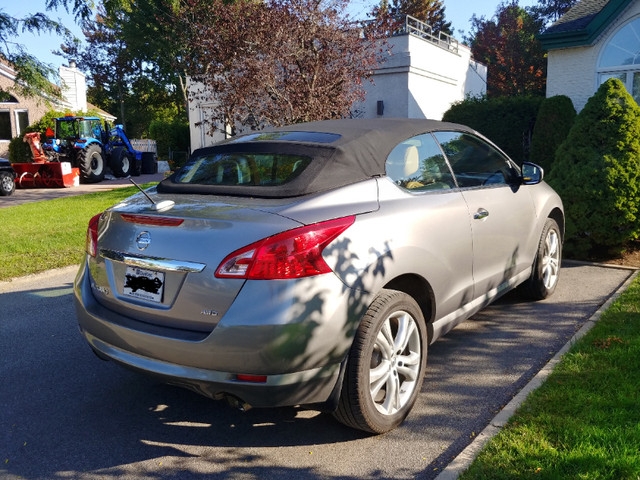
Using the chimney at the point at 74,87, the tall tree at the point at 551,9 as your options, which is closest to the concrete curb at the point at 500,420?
the chimney at the point at 74,87

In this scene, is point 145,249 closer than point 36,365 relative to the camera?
Yes

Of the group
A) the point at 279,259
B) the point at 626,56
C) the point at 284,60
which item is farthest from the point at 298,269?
the point at 626,56

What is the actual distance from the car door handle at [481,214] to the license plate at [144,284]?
2.23m

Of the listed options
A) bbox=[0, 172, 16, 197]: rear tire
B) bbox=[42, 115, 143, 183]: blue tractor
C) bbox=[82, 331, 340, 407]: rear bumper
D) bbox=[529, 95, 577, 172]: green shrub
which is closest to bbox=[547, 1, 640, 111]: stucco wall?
bbox=[529, 95, 577, 172]: green shrub

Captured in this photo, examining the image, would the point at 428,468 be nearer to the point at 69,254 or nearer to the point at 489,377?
the point at 489,377

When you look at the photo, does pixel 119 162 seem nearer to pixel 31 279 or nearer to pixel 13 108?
pixel 13 108

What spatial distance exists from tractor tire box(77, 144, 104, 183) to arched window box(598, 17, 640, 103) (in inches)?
650

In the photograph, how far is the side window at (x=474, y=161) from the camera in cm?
425

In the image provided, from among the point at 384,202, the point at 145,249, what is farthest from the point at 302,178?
the point at 145,249

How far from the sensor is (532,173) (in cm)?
503

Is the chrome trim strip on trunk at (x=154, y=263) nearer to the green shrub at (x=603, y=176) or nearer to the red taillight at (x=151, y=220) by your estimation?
the red taillight at (x=151, y=220)

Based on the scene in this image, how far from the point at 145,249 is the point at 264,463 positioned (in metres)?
1.28

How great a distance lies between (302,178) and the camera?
10.7 ft

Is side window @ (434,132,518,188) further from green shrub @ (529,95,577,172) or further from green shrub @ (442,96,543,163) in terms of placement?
green shrub @ (442,96,543,163)
